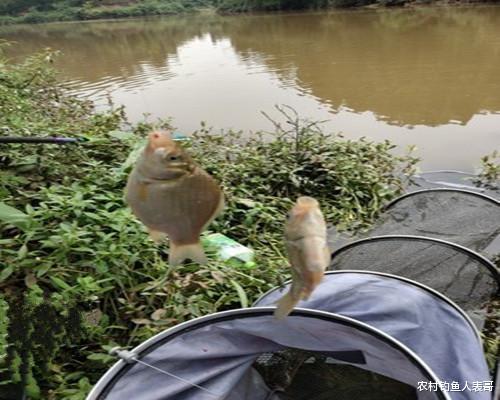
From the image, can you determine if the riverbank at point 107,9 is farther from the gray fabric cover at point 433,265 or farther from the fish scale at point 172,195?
the fish scale at point 172,195

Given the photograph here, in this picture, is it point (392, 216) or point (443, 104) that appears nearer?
point (392, 216)

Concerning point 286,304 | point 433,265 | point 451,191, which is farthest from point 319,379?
point 451,191

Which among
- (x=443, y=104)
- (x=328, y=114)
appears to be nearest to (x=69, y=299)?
(x=328, y=114)

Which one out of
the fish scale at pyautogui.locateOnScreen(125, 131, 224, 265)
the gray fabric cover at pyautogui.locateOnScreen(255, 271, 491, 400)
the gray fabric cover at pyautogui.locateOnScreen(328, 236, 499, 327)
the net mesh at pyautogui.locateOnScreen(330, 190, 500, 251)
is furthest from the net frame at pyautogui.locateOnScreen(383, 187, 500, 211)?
the fish scale at pyautogui.locateOnScreen(125, 131, 224, 265)

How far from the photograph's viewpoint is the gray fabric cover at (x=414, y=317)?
1.85 meters

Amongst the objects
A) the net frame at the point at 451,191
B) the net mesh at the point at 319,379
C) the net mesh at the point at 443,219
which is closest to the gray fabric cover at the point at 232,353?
the net mesh at the point at 319,379

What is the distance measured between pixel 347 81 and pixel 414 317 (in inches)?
350

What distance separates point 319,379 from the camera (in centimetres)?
233

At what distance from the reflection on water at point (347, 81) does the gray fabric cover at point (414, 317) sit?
4.05 meters

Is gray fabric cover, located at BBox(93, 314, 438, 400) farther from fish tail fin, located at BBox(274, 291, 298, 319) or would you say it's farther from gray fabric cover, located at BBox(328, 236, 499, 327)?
gray fabric cover, located at BBox(328, 236, 499, 327)

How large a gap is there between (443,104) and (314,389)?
6978mm

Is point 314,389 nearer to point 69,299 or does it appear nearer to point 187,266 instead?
point 187,266

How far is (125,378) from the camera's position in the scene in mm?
1761

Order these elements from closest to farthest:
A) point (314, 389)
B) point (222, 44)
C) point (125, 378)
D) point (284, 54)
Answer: point (125, 378), point (314, 389), point (284, 54), point (222, 44)
